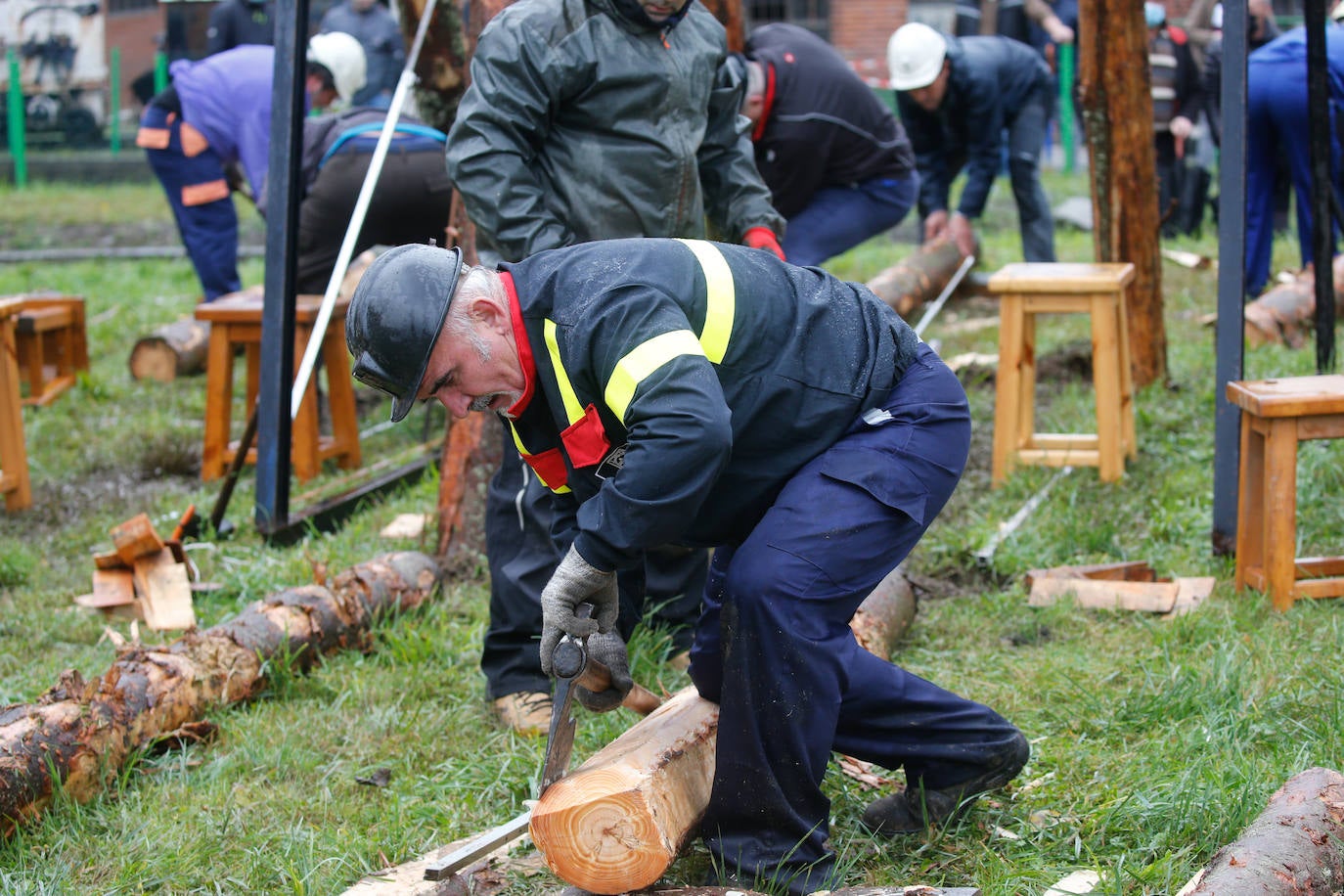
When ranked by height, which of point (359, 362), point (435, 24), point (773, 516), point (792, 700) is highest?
point (435, 24)

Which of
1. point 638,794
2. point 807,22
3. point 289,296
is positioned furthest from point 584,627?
point 807,22

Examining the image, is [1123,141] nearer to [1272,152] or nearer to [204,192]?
[1272,152]

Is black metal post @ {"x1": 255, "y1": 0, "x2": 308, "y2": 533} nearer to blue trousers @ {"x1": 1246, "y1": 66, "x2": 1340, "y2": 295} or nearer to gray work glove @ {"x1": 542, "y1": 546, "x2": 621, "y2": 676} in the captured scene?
gray work glove @ {"x1": 542, "y1": 546, "x2": 621, "y2": 676}

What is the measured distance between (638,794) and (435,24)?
439 cm

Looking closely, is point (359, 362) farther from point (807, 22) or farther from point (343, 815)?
point (807, 22)

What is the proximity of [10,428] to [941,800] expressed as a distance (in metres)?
4.60

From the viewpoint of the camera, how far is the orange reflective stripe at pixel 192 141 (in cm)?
724

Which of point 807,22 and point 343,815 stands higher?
point 807,22

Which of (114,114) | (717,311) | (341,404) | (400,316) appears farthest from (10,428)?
(114,114)

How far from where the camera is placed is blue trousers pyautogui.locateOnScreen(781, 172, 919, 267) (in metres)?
6.41

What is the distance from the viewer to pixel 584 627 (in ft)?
8.34

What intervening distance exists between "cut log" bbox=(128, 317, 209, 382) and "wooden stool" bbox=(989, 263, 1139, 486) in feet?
16.3

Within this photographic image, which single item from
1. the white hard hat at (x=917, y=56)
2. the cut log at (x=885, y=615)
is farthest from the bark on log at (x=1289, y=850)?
the white hard hat at (x=917, y=56)

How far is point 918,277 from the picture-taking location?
8016 millimetres
